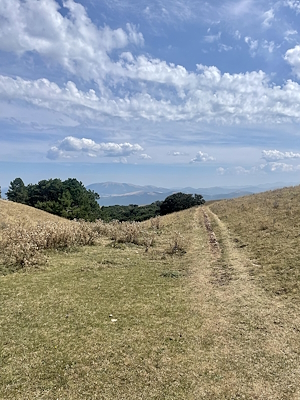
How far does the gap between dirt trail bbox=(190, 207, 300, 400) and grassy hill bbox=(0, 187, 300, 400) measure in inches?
0.7

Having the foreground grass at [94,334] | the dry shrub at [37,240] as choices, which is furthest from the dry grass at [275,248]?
the dry shrub at [37,240]

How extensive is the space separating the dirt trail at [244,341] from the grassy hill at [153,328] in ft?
0.06

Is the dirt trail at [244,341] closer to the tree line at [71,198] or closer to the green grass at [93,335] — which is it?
the green grass at [93,335]

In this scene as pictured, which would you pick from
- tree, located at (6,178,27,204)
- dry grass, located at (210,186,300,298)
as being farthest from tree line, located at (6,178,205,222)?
dry grass, located at (210,186,300,298)

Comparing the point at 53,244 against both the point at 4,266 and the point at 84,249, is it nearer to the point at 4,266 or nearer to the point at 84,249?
the point at 84,249

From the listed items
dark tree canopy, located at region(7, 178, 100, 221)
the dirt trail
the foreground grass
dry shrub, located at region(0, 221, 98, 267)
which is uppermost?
dark tree canopy, located at region(7, 178, 100, 221)

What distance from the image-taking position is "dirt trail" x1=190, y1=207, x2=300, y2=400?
3775 millimetres

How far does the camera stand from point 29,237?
10.3 meters

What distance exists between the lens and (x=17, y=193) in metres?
68.9

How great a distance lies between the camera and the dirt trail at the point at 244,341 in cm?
378

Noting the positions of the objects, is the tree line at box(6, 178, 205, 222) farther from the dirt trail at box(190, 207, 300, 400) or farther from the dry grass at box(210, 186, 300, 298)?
the dirt trail at box(190, 207, 300, 400)

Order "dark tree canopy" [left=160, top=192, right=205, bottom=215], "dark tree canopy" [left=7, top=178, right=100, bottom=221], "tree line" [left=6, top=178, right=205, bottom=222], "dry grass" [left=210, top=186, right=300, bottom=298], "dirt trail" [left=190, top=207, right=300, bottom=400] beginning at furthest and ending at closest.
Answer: "dark tree canopy" [left=7, top=178, right=100, bottom=221]
"dark tree canopy" [left=160, top=192, right=205, bottom=215]
"tree line" [left=6, top=178, right=205, bottom=222]
"dry grass" [left=210, top=186, right=300, bottom=298]
"dirt trail" [left=190, top=207, right=300, bottom=400]

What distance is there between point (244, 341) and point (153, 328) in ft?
5.34

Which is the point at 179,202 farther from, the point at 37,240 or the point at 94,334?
the point at 94,334
